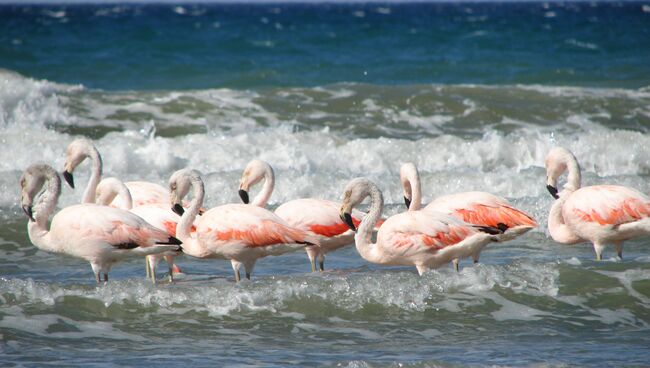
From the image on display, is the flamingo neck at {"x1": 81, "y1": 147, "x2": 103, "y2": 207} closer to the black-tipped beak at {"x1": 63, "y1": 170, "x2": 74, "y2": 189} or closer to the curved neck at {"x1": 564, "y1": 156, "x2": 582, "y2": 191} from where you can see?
the black-tipped beak at {"x1": 63, "y1": 170, "x2": 74, "y2": 189}

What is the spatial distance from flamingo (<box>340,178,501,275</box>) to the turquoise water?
0.57 feet

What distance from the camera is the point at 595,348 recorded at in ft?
21.8

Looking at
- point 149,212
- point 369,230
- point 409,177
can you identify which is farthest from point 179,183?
point 409,177

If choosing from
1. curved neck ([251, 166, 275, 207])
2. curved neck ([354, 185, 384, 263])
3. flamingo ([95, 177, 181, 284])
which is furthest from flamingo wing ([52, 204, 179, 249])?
curved neck ([354, 185, 384, 263])

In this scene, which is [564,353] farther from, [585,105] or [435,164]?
[585,105]

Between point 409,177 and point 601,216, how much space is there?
161 cm

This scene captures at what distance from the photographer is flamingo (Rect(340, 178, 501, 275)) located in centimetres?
791

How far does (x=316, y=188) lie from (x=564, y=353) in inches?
259

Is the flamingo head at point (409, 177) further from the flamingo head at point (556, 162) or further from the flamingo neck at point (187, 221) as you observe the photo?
the flamingo neck at point (187, 221)

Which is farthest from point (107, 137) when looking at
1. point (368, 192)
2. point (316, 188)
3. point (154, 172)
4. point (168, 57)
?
point (168, 57)

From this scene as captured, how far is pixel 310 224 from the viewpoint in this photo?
853 centimetres

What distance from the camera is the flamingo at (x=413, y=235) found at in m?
7.91

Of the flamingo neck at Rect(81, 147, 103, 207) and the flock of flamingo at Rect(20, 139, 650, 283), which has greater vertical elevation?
the flamingo neck at Rect(81, 147, 103, 207)

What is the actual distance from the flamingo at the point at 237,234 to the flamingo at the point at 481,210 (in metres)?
1.04
